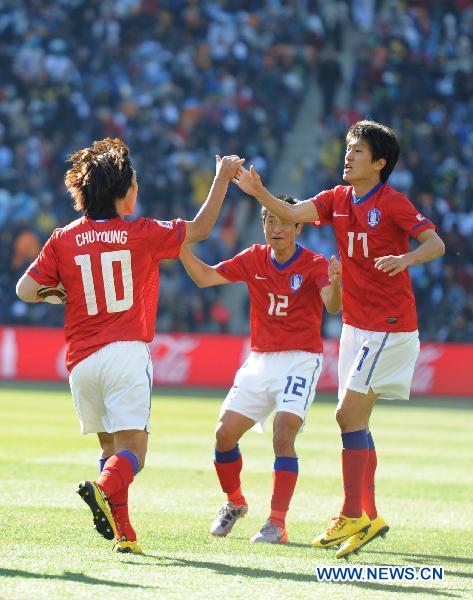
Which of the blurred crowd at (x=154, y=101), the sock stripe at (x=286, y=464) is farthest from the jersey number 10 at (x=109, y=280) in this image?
the blurred crowd at (x=154, y=101)

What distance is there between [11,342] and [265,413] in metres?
14.7

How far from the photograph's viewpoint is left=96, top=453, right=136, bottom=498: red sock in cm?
587

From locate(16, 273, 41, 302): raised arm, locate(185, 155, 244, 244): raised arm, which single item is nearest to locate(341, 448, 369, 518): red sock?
locate(185, 155, 244, 244): raised arm

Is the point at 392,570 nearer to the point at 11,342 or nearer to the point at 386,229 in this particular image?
the point at 386,229

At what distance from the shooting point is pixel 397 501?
30.2ft

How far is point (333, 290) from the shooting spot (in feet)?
24.0

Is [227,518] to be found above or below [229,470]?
below

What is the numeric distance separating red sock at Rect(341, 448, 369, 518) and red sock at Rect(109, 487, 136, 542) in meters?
1.40

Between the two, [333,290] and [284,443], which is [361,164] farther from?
[284,443]

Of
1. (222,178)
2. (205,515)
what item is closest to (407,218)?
(222,178)

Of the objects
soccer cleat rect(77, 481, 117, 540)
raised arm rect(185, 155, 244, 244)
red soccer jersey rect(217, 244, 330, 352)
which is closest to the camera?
soccer cleat rect(77, 481, 117, 540)

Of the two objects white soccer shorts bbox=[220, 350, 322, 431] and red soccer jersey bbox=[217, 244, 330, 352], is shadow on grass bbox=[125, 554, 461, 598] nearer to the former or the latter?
white soccer shorts bbox=[220, 350, 322, 431]

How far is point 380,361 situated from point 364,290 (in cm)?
43

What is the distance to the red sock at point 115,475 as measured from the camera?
5.87 metres
